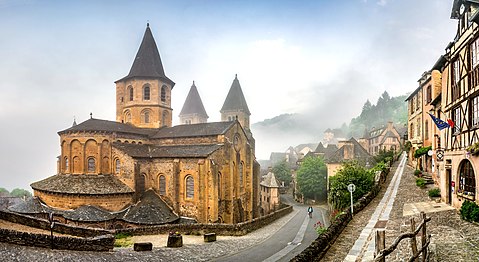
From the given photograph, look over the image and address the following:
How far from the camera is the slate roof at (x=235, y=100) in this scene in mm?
60969

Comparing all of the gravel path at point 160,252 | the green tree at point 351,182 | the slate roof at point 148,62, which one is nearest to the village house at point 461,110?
the green tree at point 351,182

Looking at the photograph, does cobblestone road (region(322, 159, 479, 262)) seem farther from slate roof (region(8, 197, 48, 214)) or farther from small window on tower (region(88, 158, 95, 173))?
small window on tower (region(88, 158, 95, 173))

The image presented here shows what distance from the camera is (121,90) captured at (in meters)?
45.4

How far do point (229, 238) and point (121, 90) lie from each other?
2833 cm

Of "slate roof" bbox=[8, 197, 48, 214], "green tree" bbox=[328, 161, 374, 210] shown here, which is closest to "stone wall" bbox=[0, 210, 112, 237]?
"slate roof" bbox=[8, 197, 48, 214]

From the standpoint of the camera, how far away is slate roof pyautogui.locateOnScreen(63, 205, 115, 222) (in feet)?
97.9

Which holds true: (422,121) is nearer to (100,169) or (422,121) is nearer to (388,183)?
(388,183)

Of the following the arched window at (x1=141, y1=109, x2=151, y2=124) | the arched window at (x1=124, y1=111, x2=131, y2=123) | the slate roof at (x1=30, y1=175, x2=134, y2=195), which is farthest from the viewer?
the arched window at (x1=124, y1=111, x2=131, y2=123)

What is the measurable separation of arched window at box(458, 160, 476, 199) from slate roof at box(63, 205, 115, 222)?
1101 inches

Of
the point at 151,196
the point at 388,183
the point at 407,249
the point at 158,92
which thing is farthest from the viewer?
the point at 158,92

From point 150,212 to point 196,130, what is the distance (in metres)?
11.2

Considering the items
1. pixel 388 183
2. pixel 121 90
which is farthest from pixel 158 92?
pixel 388 183

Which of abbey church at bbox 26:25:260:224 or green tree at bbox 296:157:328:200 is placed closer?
abbey church at bbox 26:25:260:224

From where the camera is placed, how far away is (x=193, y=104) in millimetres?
66125
